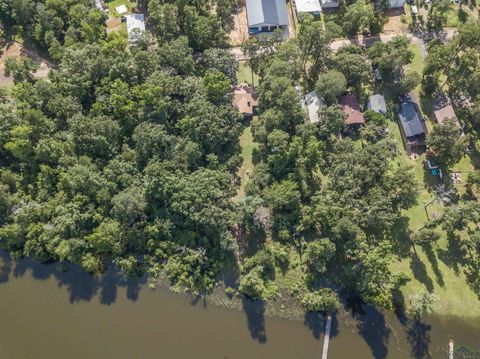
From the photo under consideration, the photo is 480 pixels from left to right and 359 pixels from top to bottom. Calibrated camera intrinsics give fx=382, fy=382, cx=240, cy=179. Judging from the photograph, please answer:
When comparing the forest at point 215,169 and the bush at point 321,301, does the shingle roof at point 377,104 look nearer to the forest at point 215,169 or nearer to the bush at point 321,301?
the forest at point 215,169

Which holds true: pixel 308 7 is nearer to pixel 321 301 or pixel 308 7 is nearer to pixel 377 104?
pixel 377 104

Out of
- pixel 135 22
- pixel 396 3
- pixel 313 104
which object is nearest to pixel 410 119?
pixel 313 104

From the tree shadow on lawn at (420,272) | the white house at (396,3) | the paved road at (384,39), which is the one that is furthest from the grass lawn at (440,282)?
the white house at (396,3)

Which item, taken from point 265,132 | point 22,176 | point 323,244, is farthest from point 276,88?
point 22,176

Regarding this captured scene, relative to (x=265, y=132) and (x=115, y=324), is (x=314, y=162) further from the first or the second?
(x=115, y=324)

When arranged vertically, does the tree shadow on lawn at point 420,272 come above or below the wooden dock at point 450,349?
above

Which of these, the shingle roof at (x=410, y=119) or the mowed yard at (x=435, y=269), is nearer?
the mowed yard at (x=435, y=269)

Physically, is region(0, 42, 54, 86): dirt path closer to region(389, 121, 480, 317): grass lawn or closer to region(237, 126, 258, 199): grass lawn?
region(237, 126, 258, 199): grass lawn
